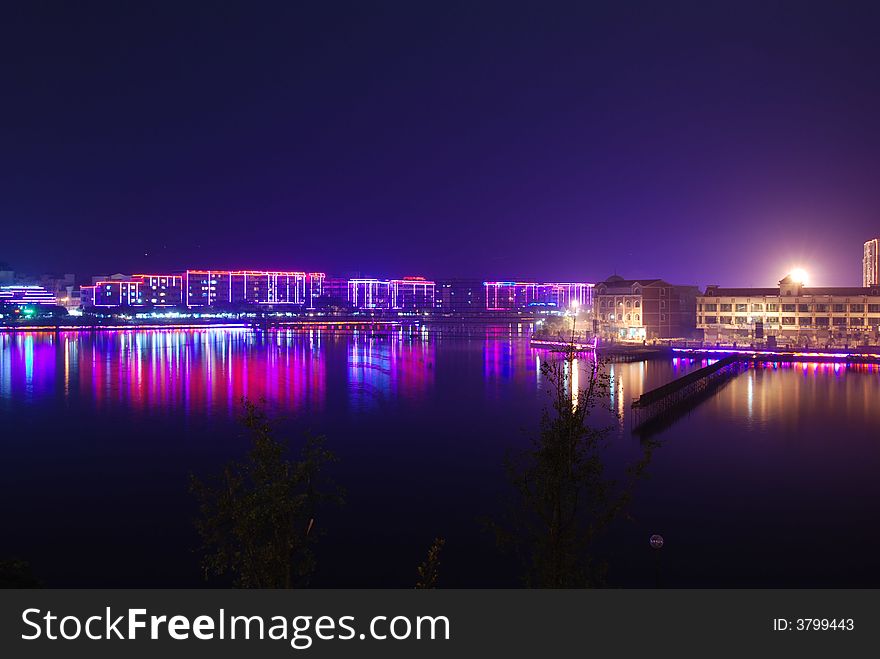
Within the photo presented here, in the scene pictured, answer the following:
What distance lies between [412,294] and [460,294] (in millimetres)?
15117

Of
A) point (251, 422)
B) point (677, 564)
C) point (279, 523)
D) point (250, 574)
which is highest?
point (251, 422)

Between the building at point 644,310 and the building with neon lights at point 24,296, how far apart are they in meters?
79.2

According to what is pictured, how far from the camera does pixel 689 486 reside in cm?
1372

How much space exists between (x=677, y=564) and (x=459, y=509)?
409 centimetres

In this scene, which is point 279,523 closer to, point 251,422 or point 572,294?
point 251,422

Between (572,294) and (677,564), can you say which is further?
(572,294)

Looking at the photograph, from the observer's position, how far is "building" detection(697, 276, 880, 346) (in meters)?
42.8

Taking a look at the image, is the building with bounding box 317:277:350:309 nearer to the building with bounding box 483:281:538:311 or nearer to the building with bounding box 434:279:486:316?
the building with bounding box 434:279:486:316

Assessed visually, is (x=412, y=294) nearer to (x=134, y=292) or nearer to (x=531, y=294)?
(x=531, y=294)

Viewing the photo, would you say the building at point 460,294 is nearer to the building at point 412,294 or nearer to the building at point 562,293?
the building at point 412,294

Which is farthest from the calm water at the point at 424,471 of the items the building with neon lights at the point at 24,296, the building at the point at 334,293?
the building at the point at 334,293
